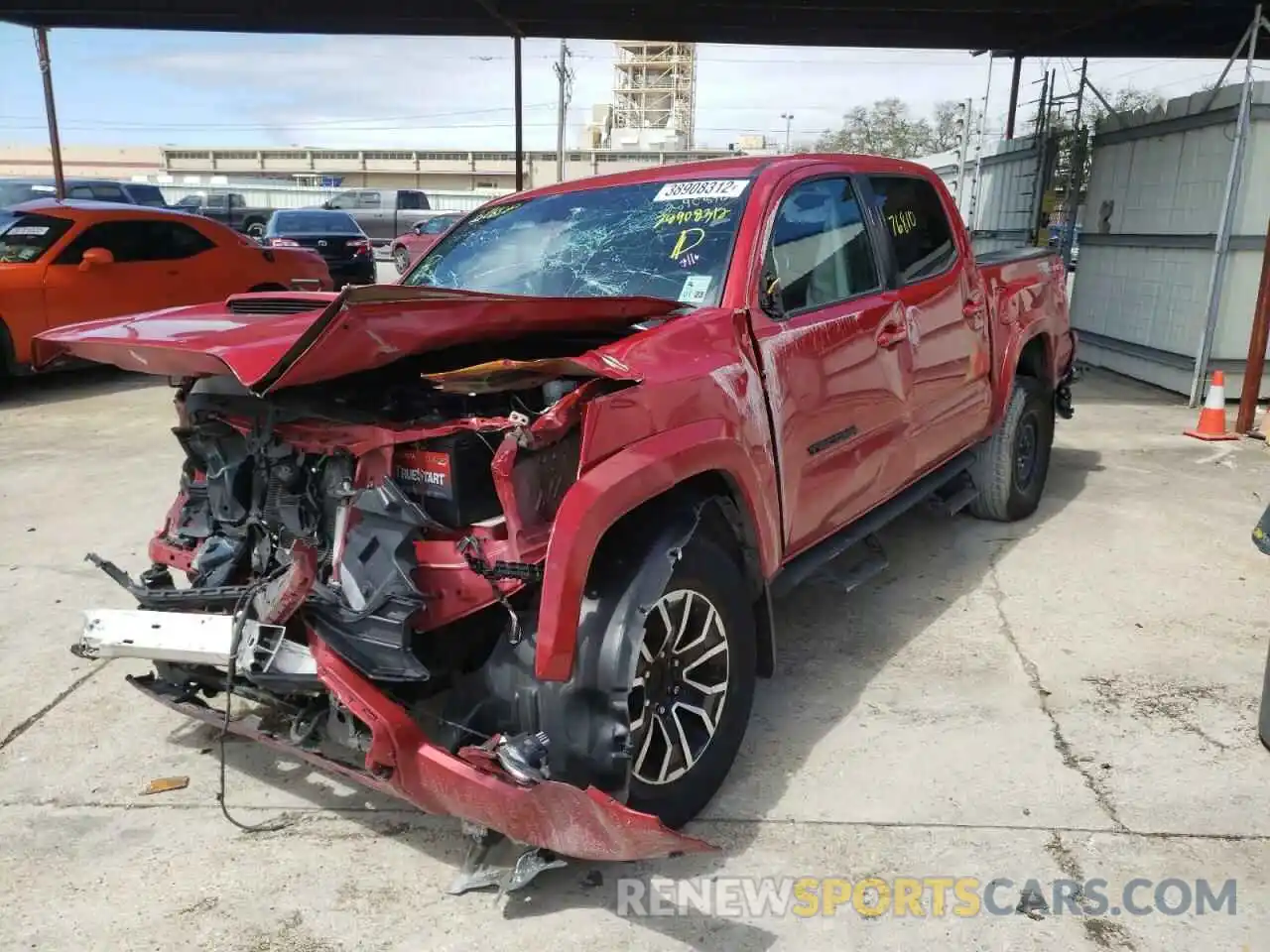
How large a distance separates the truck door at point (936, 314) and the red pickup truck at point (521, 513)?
65 centimetres

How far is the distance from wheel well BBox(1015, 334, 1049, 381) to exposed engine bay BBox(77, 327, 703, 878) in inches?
158

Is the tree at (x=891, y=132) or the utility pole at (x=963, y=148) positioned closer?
the utility pole at (x=963, y=148)

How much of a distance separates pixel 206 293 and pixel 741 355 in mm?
9086

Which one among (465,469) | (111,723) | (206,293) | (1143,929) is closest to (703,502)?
(465,469)

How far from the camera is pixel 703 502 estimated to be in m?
2.96

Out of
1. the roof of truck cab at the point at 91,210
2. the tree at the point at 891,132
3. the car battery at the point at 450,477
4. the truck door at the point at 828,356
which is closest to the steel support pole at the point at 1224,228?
the truck door at the point at 828,356

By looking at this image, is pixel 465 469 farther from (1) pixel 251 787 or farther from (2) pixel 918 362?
(2) pixel 918 362

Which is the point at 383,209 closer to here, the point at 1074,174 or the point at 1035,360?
the point at 1074,174

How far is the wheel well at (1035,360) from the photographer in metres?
5.89

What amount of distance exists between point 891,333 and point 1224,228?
22.5ft

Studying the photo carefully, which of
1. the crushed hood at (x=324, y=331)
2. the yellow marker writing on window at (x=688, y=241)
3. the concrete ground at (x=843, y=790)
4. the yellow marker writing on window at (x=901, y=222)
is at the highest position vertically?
the yellow marker writing on window at (x=901, y=222)

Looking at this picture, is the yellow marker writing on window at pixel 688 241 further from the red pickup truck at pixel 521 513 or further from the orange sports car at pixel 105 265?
the orange sports car at pixel 105 265

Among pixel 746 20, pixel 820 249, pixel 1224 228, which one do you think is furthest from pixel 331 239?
pixel 820 249

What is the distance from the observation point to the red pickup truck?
2.43 m
